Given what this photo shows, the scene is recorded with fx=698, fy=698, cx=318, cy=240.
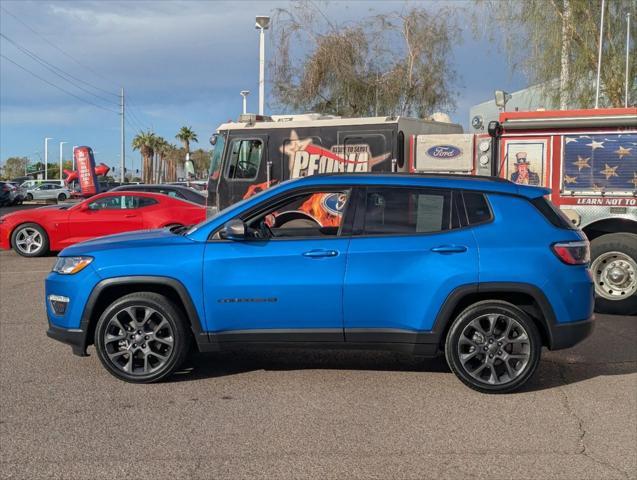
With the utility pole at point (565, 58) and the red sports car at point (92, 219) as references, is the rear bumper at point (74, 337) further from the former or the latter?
the utility pole at point (565, 58)

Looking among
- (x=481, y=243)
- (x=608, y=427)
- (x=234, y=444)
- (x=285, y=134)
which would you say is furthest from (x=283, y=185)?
(x=285, y=134)

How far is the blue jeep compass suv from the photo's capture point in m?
5.37

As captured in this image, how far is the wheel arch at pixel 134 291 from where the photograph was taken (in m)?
5.49

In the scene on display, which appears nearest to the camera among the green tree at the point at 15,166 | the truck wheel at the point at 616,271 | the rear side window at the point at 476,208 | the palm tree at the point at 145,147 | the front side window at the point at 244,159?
the rear side window at the point at 476,208

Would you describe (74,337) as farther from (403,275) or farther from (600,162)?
(600,162)

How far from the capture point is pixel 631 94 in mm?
17781

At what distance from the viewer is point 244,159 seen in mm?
10586

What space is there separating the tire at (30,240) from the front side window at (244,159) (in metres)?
5.84

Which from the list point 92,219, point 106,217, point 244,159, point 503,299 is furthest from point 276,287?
point 92,219

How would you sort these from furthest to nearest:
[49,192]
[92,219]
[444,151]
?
[49,192] < [92,219] < [444,151]

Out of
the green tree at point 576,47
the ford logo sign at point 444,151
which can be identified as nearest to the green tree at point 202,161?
the green tree at point 576,47

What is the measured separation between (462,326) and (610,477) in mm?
1704

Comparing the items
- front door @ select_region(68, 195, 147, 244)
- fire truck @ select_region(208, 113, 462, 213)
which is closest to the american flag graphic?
fire truck @ select_region(208, 113, 462, 213)

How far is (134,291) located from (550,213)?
342cm
